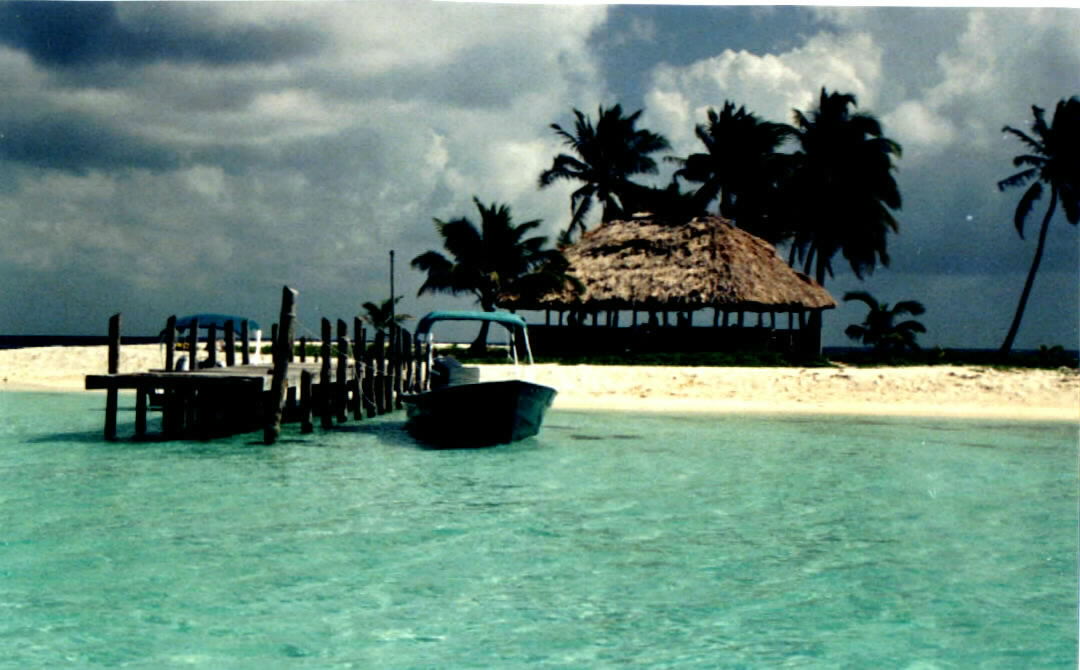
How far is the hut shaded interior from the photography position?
94.5 feet

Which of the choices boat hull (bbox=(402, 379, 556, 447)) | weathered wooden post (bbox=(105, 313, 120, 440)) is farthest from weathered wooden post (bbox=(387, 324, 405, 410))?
weathered wooden post (bbox=(105, 313, 120, 440))

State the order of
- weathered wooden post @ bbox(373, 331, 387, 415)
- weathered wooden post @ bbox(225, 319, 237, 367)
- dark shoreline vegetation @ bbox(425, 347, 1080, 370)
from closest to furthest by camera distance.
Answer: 1. weathered wooden post @ bbox(225, 319, 237, 367)
2. weathered wooden post @ bbox(373, 331, 387, 415)
3. dark shoreline vegetation @ bbox(425, 347, 1080, 370)

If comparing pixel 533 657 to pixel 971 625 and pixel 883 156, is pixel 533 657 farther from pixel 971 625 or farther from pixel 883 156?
pixel 883 156

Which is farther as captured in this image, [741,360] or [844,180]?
[844,180]

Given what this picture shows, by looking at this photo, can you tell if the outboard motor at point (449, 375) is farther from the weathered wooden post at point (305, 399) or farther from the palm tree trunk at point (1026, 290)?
the palm tree trunk at point (1026, 290)

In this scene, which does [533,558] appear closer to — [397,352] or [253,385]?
[253,385]

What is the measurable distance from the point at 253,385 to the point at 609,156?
25752 mm

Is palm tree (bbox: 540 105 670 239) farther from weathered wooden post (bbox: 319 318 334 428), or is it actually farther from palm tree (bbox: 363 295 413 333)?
weathered wooden post (bbox: 319 318 334 428)

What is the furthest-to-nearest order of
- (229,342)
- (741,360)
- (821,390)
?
(741,360)
(821,390)
(229,342)

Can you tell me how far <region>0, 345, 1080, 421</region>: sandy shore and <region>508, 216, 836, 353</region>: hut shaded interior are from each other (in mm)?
4689

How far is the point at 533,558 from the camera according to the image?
7.87 metres

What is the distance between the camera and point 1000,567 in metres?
7.94

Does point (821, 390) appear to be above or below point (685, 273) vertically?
below

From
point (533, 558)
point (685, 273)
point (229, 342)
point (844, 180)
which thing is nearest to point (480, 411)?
point (229, 342)
